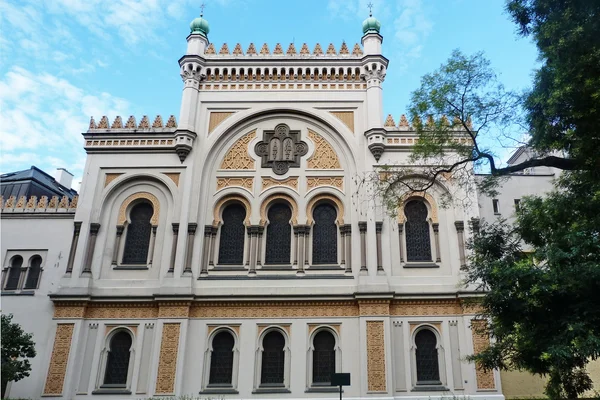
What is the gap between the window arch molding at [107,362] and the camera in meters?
17.9

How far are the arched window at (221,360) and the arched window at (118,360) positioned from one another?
3.17m

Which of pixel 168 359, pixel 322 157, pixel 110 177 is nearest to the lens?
pixel 168 359

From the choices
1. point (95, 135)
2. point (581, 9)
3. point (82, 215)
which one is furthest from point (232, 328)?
point (581, 9)

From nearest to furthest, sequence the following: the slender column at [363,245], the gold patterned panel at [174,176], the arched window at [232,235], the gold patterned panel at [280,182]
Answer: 1. the slender column at [363,245]
2. the arched window at [232,235]
3. the gold patterned panel at [280,182]
4. the gold patterned panel at [174,176]

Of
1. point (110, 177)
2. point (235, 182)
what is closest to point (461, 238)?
point (235, 182)

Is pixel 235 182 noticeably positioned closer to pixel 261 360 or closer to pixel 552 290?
pixel 261 360

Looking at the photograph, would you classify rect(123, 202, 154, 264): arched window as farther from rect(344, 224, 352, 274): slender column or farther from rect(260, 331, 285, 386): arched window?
rect(344, 224, 352, 274): slender column

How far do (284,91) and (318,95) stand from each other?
1.52 metres

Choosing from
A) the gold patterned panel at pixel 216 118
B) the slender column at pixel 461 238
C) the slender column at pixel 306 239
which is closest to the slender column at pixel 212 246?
the slender column at pixel 306 239

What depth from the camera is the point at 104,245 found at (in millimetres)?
19969

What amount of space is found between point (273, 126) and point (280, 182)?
2.77m

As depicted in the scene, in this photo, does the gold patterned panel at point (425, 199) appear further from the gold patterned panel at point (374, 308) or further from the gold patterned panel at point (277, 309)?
the gold patterned panel at point (277, 309)

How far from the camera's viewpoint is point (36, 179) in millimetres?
24484

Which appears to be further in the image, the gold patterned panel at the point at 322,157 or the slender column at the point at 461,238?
the gold patterned panel at the point at 322,157
